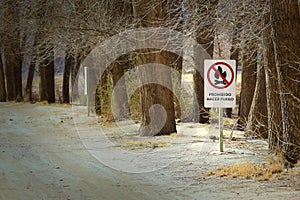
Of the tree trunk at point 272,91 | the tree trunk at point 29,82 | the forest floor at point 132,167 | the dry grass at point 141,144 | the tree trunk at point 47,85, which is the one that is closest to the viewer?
the forest floor at point 132,167

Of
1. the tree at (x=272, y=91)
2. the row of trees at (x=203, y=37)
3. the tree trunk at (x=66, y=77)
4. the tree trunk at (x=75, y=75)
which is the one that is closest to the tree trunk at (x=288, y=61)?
the row of trees at (x=203, y=37)

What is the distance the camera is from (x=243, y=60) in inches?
521

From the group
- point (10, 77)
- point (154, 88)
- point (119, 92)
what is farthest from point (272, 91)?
point (10, 77)

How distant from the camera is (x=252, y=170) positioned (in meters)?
6.86

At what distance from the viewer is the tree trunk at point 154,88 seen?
1130 centimetres

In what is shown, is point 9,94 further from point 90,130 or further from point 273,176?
point 273,176

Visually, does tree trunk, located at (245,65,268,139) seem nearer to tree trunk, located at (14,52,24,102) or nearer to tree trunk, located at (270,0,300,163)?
tree trunk, located at (270,0,300,163)

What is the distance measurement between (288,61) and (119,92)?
9417 mm

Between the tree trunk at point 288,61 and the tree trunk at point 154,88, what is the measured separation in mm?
4489

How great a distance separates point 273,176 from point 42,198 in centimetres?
331

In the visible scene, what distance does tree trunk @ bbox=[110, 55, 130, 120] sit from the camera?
15773 mm

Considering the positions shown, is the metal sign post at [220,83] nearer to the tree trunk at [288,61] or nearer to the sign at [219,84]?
the sign at [219,84]

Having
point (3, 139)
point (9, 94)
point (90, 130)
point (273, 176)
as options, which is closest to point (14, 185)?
point (273, 176)

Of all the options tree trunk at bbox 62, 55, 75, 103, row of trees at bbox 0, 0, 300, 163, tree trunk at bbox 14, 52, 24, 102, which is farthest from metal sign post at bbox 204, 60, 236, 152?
tree trunk at bbox 14, 52, 24, 102
